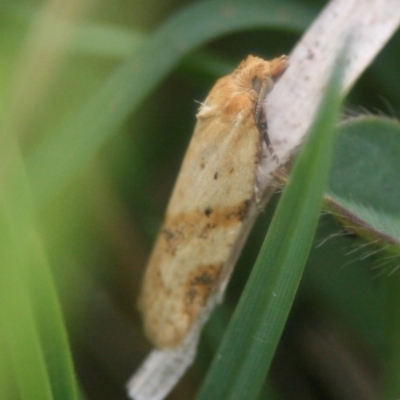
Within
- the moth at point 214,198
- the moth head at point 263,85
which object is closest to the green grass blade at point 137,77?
the moth at point 214,198

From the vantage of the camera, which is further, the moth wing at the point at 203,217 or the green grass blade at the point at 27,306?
the moth wing at the point at 203,217

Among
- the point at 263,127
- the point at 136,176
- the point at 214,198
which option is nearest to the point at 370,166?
the point at 263,127

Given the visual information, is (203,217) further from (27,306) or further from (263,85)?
(27,306)

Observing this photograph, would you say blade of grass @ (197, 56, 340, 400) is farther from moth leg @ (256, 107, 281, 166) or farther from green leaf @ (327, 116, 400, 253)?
moth leg @ (256, 107, 281, 166)

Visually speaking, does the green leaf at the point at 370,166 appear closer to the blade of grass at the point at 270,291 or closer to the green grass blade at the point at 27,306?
the blade of grass at the point at 270,291

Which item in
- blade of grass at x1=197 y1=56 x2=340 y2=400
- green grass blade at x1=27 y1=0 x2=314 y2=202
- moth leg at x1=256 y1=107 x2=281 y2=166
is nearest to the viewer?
blade of grass at x1=197 y1=56 x2=340 y2=400

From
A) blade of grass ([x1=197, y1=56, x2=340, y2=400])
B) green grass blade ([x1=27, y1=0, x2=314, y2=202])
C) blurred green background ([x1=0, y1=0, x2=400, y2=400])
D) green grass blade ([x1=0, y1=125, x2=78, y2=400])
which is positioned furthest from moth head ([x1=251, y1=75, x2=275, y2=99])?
green grass blade ([x1=0, y1=125, x2=78, y2=400])
